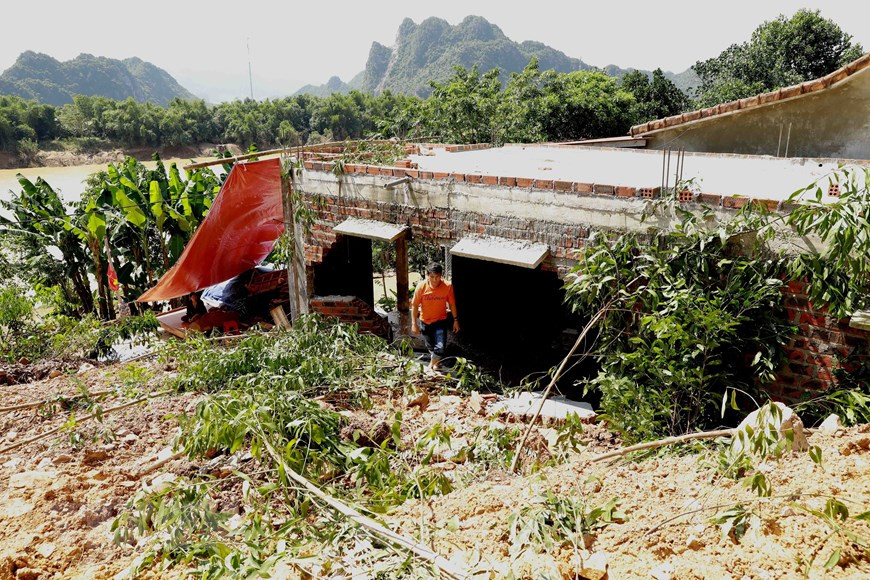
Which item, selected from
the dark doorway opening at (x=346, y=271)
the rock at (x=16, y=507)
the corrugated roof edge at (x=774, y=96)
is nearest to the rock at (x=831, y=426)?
the rock at (x=16, y=507)

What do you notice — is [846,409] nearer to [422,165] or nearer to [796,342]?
[796,342]

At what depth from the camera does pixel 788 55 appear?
2184 cm

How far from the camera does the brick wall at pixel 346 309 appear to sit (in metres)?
7.74

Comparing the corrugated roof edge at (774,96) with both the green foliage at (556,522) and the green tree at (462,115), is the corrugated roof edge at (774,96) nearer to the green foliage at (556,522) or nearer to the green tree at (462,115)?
the green tree at (462,115)

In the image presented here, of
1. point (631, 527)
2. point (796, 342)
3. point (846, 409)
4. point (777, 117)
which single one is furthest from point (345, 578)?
point (777, 117)

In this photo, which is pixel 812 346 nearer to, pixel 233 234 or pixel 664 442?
pixel 664 442

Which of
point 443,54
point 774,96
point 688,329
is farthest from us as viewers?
point 443,54

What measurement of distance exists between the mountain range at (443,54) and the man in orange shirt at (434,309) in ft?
309

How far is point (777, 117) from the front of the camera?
10.3 metres

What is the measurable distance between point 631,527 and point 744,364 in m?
2.49

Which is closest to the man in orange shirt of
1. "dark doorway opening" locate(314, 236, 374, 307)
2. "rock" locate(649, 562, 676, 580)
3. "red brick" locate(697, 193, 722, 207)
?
"dark doorway opening" locate(314, 236, 374, 307)

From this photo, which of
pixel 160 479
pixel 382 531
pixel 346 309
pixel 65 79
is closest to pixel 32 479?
pixel 160 479

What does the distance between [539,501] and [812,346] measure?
2.80m

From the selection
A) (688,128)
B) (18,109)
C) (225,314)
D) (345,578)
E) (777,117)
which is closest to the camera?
(345,578)
